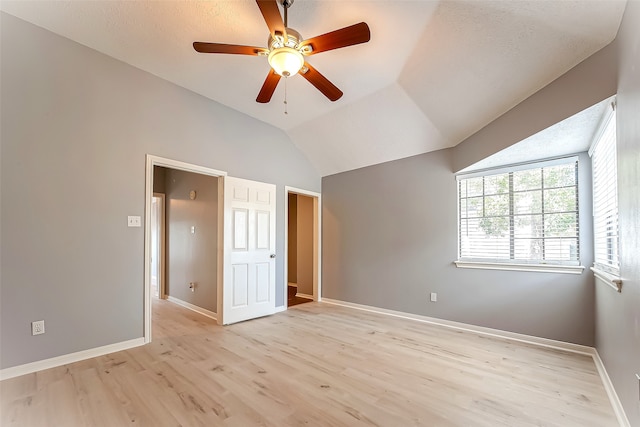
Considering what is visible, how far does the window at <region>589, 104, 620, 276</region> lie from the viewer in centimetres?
212

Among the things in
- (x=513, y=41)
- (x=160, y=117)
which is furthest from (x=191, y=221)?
(x=513, y=41)

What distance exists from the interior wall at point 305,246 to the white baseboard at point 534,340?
111 cm

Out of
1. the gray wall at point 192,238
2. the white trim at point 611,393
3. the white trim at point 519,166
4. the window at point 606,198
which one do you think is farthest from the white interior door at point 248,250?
the window at point 606,198

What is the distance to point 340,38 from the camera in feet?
6.20

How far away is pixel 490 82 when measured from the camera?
2.64 metres

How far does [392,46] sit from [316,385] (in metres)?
3.11

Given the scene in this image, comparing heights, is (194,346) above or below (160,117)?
below

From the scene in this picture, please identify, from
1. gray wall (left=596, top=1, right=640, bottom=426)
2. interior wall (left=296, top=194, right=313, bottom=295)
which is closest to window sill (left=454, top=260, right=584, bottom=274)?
gray wall (left=596, top=1, right=640, bottom=426)

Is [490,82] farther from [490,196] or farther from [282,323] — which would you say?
[282,323]

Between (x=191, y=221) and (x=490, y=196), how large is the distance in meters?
4.59

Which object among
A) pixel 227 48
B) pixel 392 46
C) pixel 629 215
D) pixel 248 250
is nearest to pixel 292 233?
pixel 248 250

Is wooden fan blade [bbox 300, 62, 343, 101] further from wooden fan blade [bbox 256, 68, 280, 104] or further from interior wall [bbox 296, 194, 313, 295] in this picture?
interior wall [bbox 296, 194, 313, 295]

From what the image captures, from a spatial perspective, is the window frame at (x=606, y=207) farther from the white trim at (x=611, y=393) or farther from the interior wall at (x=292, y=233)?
the interior wall at (x=292, y=233)

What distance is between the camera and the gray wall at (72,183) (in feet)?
7.80
